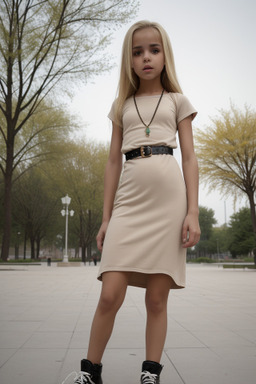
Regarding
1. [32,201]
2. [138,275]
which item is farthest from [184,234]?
[32,201]

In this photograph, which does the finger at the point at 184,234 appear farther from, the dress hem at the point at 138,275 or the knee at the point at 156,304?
the knee at the point at 156,304

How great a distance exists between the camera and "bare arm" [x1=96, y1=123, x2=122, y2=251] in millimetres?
2545

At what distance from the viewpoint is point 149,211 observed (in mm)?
2357

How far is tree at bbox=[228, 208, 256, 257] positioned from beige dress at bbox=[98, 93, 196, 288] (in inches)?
814

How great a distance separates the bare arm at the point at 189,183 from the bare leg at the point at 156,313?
0.25m

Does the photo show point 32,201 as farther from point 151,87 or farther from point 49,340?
point 151,87

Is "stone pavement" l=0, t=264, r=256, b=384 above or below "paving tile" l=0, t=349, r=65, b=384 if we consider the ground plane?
below

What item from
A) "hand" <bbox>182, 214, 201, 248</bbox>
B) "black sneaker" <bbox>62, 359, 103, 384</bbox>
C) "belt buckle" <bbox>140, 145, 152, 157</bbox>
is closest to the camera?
"black sneaker" <bbox>62, 359, 103, 384</bbox>

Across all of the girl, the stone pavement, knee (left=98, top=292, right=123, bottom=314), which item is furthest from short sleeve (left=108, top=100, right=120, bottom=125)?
the stone pavement

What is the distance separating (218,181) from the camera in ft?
76.3

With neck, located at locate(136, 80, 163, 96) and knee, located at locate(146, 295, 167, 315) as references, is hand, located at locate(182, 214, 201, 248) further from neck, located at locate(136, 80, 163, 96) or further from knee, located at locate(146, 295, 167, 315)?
neck, located at locate(136, 80, 163, 96)

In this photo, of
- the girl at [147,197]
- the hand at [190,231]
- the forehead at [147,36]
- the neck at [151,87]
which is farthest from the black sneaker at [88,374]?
the forehead at [147,36]

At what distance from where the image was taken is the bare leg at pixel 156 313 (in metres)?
2.33

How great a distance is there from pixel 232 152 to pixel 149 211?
67.3 feet
